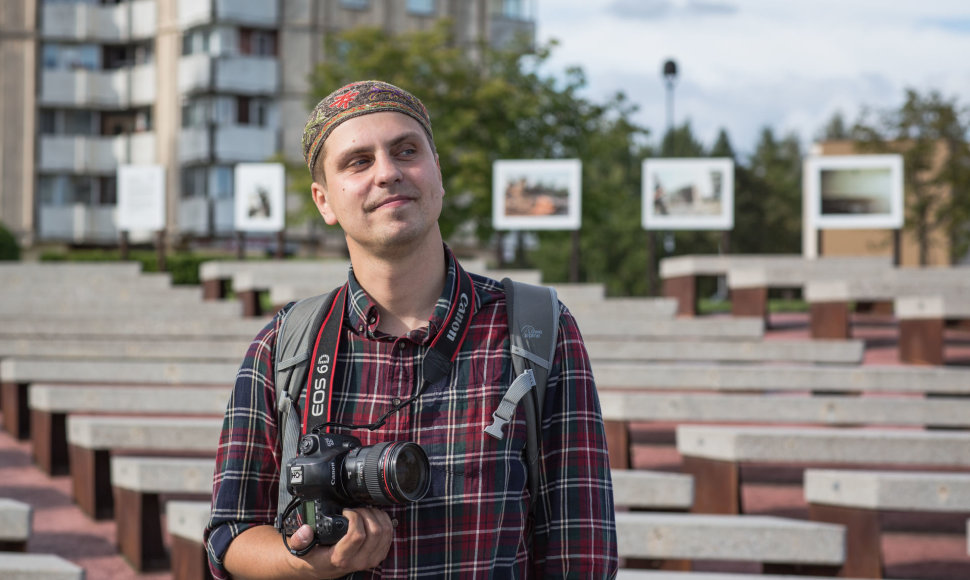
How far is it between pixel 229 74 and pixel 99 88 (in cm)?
615

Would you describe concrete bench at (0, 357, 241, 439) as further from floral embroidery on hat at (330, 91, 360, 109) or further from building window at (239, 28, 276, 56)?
building window at (239, 28, 276, 56)

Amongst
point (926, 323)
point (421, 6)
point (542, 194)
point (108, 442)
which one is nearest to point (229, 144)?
point (421, 6)

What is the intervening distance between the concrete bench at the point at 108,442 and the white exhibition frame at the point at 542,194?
9807 mm

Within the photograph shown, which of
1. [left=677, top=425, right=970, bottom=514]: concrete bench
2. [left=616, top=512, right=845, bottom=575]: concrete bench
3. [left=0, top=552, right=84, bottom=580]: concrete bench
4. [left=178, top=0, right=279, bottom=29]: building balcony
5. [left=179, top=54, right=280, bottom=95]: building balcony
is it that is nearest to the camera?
[left=0, top=552, right=84, bottom=580]: concrete bench

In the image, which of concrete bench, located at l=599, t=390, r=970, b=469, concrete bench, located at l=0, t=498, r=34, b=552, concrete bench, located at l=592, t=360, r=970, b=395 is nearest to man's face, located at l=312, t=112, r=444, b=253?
concrete bench, located at l=0, t=498, r=34, b=552

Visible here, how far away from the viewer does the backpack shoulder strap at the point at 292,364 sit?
6.89ft

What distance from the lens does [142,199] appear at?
61.1 ft

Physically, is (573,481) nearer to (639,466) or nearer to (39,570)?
(39,570)

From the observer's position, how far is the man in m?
2.05

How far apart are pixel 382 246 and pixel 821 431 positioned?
439 cm

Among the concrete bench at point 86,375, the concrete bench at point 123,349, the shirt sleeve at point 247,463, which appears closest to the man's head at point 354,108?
the shirt sleeve at point 247,463

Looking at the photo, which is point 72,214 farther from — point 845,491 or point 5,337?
point 845,491

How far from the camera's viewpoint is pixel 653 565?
521cm

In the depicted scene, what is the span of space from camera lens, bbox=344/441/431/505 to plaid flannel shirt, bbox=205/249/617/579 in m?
0.13
